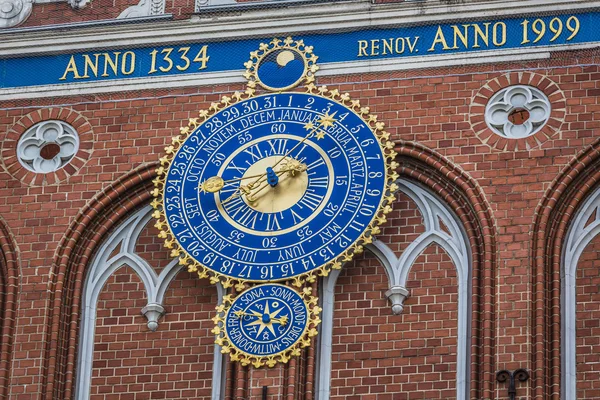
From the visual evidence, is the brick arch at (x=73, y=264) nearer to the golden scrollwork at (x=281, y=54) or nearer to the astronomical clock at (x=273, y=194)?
the astronomical clock at (x=273, y=194)

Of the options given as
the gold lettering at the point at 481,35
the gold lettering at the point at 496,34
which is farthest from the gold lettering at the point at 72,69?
the gold lettering at the point at 496,34

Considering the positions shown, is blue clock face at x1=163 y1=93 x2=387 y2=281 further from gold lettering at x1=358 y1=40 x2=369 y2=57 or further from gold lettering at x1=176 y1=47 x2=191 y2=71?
gold lettering at x1=176 y1=47 x2=191 y2=71

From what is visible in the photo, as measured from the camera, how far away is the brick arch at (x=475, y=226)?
25.5m

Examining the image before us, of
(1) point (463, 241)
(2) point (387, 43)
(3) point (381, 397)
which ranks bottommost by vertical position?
(3) point (381, 397)

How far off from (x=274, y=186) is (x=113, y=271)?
5.96 ft

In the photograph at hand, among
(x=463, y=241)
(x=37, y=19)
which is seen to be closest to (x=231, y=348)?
(x=463, y=241)

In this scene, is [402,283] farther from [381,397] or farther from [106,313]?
[106,313]

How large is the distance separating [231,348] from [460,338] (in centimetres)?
218

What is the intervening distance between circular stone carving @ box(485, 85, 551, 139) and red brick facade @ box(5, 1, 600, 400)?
7 cm

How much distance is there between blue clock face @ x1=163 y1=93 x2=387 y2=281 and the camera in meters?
26.4

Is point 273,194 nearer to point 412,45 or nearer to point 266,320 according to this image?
point 266,320

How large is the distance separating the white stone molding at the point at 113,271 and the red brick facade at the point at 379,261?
7 cm

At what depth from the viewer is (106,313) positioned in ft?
88.0

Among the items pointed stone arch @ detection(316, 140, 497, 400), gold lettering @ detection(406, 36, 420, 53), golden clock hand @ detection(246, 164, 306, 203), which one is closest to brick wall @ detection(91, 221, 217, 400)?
golden clock hand @ detection(246, 164, 306, 203)
